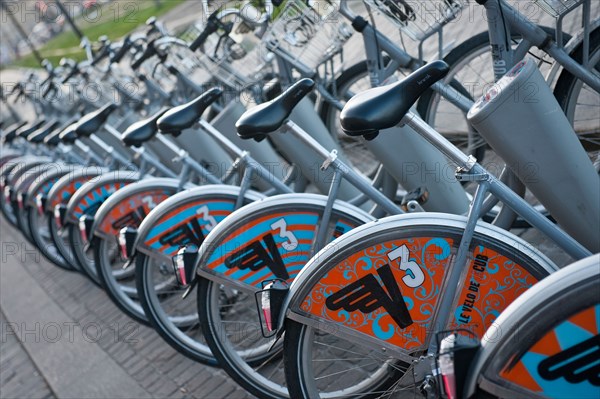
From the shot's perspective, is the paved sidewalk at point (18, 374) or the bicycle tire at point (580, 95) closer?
the bicycle tire at point (580, 95)

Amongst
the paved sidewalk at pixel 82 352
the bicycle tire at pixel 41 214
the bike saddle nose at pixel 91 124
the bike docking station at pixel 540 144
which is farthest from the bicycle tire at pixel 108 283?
the bike docking station at pixel 540 144

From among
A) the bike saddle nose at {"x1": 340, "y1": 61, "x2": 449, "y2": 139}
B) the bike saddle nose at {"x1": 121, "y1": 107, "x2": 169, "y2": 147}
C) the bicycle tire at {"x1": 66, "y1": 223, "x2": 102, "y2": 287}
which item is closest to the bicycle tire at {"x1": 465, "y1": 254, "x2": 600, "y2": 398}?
the bike saddle nose at {"x1": 340, "y1": 61, "x2": 449, "y2": 139}

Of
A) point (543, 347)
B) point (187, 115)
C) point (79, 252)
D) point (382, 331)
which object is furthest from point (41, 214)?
point (543, 347)

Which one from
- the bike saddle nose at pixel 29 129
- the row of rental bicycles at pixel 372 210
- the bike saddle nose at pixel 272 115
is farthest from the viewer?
the bike saddle nose at pixel 29 129

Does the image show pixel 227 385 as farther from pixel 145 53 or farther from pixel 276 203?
pixel 145 53

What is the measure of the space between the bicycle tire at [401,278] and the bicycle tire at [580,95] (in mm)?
939

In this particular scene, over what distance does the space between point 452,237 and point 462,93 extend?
1.61 meters

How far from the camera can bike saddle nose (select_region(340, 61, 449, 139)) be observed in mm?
2152

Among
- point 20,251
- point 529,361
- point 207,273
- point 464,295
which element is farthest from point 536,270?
point 20,251

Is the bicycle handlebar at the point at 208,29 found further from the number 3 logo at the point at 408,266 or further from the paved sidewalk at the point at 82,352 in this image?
the number 3 logo at the point at 408,266

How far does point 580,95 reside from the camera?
3.21m

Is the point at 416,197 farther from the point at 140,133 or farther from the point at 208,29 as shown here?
the point at 208,29

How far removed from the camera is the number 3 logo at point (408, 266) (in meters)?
2.30

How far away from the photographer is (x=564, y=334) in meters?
1.70
